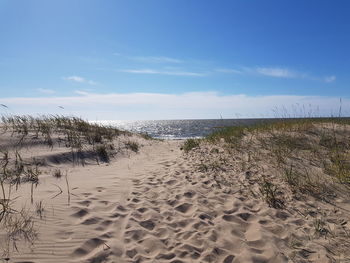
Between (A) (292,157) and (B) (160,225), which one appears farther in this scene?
(A) (292,157)

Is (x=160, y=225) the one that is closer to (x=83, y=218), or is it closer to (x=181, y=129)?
(x=83, y=218)

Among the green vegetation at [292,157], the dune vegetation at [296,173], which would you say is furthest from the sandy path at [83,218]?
the green vegetation at [292,157]

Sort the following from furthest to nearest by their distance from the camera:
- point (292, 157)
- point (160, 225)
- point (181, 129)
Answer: point (181, 129) < point (292, 157) < point (160, 225)

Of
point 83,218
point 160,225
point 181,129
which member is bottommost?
point 181,129

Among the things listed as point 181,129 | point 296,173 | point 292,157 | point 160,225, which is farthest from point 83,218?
point 181,129

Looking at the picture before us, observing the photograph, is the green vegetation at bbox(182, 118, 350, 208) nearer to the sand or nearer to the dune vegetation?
the dune vegetation

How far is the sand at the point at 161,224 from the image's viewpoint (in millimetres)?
3432

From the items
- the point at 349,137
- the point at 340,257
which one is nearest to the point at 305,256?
the point at 340,257

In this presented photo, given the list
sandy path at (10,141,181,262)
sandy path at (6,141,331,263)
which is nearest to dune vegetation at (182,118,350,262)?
sandy path at (6,141,331,263)

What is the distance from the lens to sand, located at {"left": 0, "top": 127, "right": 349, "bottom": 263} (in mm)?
3432

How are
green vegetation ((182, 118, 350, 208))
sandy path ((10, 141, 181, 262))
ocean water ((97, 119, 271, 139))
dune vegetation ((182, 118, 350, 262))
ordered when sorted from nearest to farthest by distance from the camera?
sandy path ((10, 141, 181, 262)), dune vegetation ((182, 118, 350, 262)), green vegetation ((182, 118, 350, 208)), ocean water ((97, 119, 271, 139))

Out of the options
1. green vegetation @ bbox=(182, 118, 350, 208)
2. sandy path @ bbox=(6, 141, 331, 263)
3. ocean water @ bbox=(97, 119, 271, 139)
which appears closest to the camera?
sandy path @ bbox=(6, 141, 331, 263)

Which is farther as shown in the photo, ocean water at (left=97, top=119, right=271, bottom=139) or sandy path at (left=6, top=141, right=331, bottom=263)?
ocean water at (left=97, top=119, right=271, bottom=139)

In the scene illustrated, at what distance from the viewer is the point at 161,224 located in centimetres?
425
